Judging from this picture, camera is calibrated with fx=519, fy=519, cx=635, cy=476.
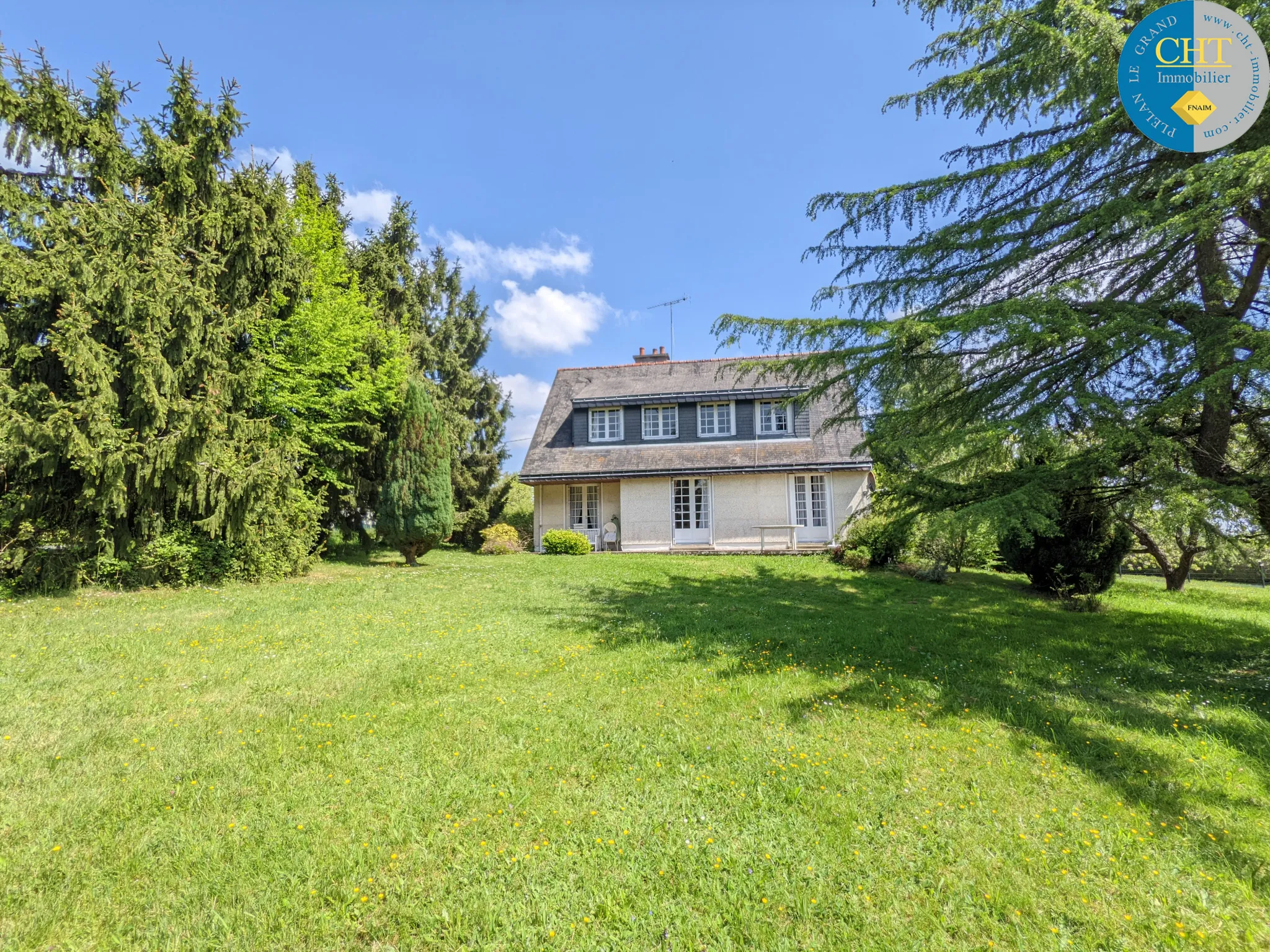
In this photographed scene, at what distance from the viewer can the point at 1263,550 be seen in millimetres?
6172

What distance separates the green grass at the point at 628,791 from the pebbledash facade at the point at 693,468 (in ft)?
39.2

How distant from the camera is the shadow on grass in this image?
434cm

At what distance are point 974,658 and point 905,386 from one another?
3784 mm

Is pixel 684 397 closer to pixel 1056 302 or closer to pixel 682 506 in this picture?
pixel 682 506

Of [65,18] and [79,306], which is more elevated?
[65,18]

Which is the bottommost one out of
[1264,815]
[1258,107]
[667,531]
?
[1264,815]

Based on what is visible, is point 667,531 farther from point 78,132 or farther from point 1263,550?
point 78,132

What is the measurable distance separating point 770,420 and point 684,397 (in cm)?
356

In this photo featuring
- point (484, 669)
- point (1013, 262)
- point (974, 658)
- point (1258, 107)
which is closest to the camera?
point (1258, 107)

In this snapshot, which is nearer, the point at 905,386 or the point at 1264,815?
the point at 1264,815

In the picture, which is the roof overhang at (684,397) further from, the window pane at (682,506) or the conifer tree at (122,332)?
the conifer tree at (122,332)

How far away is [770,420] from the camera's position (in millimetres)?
20719

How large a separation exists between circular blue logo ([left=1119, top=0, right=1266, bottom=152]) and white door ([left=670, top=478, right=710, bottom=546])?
1520 cm

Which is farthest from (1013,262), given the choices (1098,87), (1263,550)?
(1263,550)
